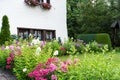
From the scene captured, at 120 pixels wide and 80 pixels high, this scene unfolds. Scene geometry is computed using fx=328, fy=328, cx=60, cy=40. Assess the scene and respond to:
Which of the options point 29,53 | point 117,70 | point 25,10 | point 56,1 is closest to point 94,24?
point 56,1

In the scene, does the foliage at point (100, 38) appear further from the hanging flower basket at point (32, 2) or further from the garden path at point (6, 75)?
the garden path at point (6, 75)

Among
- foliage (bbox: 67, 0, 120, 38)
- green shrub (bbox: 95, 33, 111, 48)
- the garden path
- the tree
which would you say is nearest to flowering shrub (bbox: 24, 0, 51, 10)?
the tree

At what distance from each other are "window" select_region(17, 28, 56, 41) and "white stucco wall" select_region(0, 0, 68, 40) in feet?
0.98

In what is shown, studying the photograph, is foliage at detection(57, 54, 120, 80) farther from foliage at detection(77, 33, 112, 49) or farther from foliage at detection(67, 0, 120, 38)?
foliage at detection(67, 0, 120, 38)

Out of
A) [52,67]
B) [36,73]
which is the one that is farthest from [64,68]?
[36,73]

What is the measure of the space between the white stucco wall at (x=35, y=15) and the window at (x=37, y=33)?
0.30m

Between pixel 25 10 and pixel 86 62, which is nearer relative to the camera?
pixel 86 62

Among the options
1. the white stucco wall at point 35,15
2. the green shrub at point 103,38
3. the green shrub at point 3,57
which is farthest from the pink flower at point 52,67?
the green shrub at point 103,38

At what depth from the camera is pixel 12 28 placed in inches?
752

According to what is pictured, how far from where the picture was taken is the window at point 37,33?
20125 mm

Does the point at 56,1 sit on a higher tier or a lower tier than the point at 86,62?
higher

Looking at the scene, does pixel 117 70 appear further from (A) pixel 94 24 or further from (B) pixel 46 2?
(A) pixel 94 24

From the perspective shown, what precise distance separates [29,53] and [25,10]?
43.0ft

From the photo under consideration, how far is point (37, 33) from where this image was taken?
838 inches
